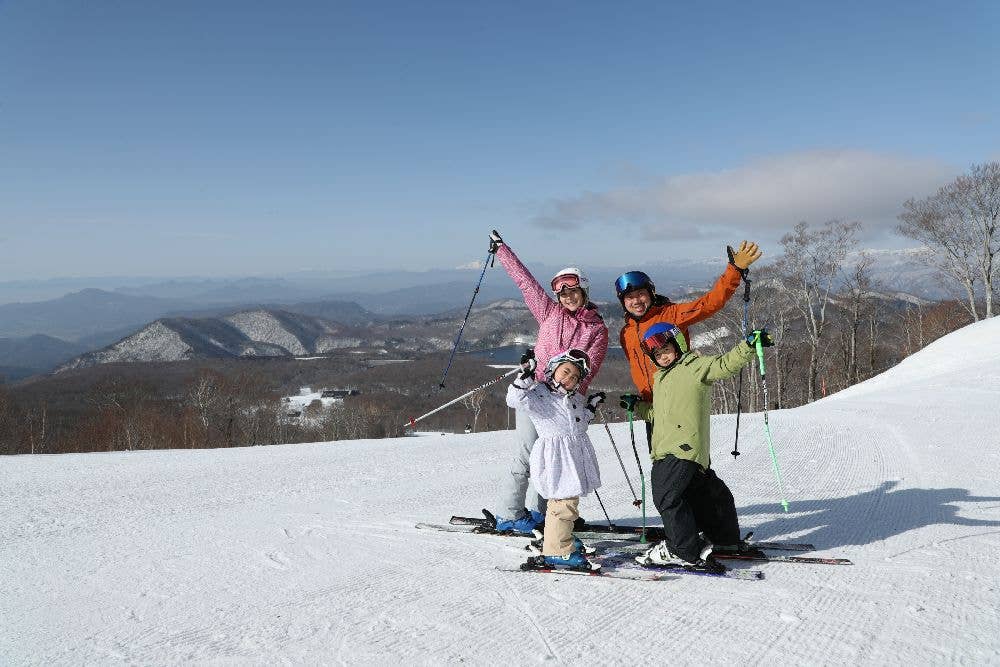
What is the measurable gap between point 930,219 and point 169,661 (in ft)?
108

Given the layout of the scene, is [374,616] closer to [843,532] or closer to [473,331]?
[843,532]

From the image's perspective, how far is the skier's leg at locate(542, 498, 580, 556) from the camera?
12.1 ft

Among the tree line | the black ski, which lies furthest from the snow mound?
the black ski

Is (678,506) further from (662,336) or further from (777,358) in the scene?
(777,358)

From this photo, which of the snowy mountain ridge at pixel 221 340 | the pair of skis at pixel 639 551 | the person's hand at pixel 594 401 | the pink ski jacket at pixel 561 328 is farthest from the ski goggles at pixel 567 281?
the snowy mountain ridge at pixel 221 340

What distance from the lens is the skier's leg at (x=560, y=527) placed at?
369cm

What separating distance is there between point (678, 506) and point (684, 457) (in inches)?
12.3

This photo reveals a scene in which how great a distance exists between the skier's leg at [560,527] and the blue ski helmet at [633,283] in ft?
5.00

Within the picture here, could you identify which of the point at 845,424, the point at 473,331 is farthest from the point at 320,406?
the point at 473,331

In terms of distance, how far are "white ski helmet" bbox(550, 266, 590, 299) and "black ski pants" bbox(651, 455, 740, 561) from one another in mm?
1392

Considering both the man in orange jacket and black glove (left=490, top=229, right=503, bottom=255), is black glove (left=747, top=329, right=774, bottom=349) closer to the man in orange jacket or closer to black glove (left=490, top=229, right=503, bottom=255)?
the man in orange jacket

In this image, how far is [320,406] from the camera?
62906 millimetres

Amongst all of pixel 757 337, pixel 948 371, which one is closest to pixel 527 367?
pixel 757 337

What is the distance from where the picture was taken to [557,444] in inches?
146
